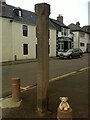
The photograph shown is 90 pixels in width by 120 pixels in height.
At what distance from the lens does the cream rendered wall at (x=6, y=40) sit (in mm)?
31859

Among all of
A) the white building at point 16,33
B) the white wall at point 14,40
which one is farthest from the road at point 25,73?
the white building at point 16,33

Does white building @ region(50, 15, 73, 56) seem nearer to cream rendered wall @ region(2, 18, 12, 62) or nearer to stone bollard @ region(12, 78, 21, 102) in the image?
cream rendered wall @ region(2, 18, 12, 62)

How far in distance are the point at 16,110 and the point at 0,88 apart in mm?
4330

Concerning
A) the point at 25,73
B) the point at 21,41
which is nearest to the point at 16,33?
the point at 21,41

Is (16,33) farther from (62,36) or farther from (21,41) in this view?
(62,36)

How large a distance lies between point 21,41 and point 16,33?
1611mm

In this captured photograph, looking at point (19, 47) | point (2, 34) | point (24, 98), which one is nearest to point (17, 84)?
point (24, 98)

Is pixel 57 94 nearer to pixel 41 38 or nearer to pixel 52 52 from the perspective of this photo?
pixel 41 38

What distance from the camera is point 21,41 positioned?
35.5 meters

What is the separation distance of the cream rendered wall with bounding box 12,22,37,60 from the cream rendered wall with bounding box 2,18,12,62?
97 cm

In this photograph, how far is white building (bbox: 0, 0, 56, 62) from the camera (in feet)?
105

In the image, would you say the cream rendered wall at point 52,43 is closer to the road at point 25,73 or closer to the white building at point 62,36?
the white building at point 62,36

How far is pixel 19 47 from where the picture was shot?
3509 centimetres

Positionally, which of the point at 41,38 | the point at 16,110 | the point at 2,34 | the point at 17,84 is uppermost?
the point at 2,34
